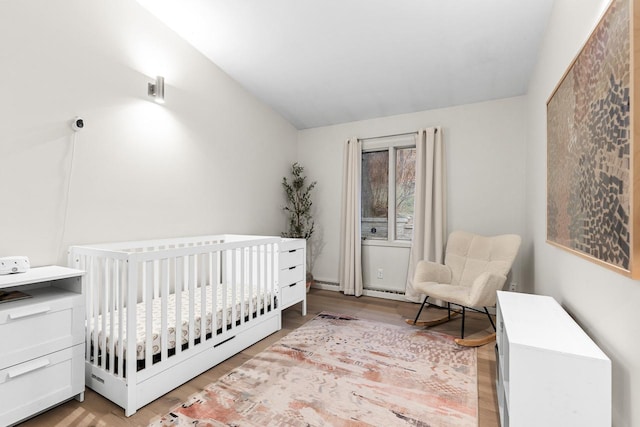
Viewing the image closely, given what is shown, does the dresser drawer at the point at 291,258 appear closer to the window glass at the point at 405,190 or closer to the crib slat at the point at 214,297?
the crib slat at the point at 214,297

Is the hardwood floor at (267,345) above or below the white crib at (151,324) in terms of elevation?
below

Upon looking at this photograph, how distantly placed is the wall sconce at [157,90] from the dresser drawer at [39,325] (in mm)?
1609

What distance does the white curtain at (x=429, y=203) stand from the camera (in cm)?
338

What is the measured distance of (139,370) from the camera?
5.55 feet

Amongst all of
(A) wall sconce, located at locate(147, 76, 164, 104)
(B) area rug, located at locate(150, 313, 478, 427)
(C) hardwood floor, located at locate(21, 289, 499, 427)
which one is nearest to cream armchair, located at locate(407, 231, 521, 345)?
(C) hardwood floor, located at locate(21, 289, 499, 427)

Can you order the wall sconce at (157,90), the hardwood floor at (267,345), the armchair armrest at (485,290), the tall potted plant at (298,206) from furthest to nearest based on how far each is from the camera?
the tall potted plant at (298,206), the wall sconce at (157,90), the armchair armrest at (485,290), the hardwood floor at (267,345)

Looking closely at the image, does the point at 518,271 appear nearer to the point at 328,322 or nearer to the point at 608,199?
the point at 328,322

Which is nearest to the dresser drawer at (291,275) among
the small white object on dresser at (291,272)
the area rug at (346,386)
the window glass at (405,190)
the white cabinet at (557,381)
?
the small white object on dresser at (291,272)

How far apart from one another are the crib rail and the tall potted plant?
154cm

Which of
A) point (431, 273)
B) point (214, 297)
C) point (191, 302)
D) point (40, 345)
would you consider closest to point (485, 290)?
point (431, 273)

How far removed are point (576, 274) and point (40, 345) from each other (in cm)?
270

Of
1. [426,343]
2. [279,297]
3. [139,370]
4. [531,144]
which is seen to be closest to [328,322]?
[279,297]

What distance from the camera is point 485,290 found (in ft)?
7.93

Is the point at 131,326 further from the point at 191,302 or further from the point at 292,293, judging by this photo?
the point at 292,293
